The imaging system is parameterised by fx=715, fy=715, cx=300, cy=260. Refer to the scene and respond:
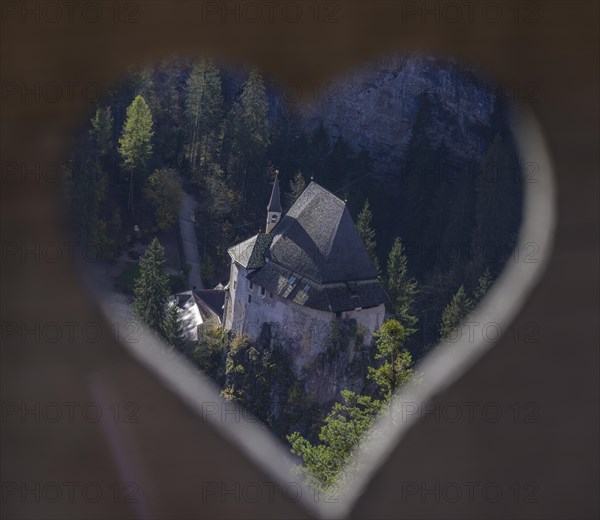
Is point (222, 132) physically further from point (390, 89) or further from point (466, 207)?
point (466, 207)

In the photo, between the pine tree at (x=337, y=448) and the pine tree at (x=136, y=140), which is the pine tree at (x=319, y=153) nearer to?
the pine tree at (x=136, y=140)

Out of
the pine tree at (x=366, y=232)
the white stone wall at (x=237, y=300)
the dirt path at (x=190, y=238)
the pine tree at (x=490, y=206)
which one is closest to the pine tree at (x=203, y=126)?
the dirt path at (x=190, y=238)

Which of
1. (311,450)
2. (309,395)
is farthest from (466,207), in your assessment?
(311,450)

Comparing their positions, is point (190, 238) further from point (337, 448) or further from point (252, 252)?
point (337, 448)

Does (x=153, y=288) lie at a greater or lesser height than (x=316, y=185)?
lesser

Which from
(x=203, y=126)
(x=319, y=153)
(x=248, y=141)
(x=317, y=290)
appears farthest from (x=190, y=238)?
(x=317, y=290)

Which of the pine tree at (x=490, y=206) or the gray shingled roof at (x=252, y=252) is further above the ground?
the pine tree at (x=490, y=206)
